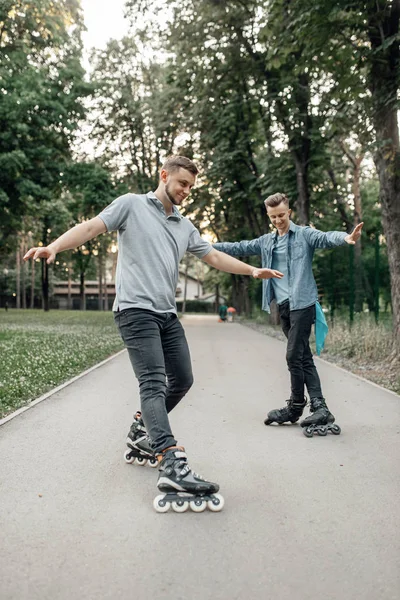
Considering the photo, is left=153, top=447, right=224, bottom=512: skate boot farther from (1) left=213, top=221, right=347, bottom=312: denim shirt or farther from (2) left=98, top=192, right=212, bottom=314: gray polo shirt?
(1) left=213, top=221, right=347, bottom=312: denim shirt

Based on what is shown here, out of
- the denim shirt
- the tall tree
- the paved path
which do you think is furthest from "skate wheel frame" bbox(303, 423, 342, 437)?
the tall tree

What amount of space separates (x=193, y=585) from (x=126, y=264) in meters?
2.09

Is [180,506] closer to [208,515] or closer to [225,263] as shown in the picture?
[208,515]

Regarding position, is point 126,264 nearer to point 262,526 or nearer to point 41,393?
point 262,526

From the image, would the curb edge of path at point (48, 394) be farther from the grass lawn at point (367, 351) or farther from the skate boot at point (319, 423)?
the grass lawn at point (367, 351)

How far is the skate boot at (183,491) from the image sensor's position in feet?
11.5

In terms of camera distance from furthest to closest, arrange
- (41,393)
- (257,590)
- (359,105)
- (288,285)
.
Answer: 1. (359,105)
2. (41,393)
3. (288,285)
4. (257,590)

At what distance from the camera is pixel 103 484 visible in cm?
398

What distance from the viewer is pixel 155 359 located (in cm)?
394

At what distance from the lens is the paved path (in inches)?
102

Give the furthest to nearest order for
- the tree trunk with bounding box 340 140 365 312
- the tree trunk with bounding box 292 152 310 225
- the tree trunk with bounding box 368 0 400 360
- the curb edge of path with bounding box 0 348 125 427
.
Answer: the tree trunk with bounding box 292 152 310 225
the tree trunk with bounding box 340 140 365 312
the tree trunk with bounding box 368 0 400 360
the curb edge of path with bounding box 0 348 125 427

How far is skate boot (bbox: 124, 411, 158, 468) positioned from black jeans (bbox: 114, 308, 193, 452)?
0.55 m

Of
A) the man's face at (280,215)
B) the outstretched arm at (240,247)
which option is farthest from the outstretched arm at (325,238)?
the outstretched arm at (240,247)

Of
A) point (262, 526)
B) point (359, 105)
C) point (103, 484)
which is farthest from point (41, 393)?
point (359, 105)
